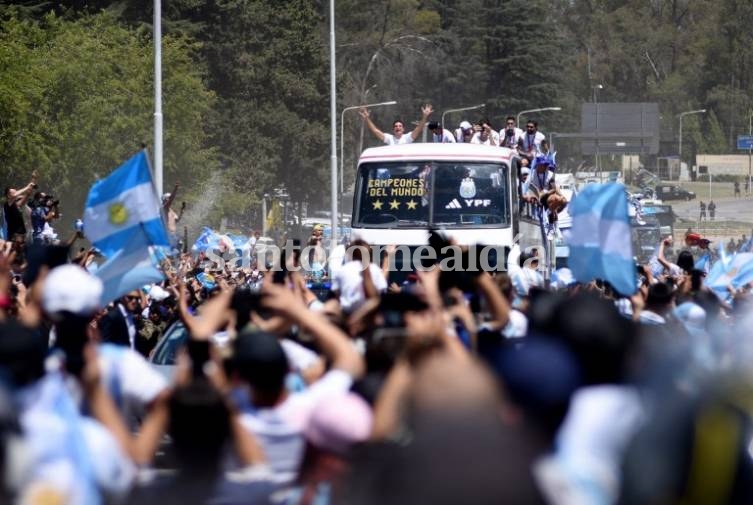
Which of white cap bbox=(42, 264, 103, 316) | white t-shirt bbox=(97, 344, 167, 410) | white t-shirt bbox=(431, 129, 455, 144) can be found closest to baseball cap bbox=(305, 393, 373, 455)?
white t-shirt bbox=(97, 344, 167, 410)

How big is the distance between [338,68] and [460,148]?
62.2m

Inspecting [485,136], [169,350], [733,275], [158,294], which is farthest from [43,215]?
[169,350]

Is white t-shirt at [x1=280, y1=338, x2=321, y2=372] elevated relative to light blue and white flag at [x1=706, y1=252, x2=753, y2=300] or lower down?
elevated

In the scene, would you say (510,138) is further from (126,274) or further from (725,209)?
(725,209)

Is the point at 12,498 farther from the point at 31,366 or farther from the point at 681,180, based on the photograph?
the point at 681,180

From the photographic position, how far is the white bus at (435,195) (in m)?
20.4

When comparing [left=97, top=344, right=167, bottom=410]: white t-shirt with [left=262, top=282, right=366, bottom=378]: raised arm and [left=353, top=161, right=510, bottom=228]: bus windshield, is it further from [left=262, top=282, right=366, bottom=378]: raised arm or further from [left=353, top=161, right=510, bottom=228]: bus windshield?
[left=353, top=161, right=510, bottom=228]: bus windshield

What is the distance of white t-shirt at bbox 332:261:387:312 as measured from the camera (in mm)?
11180

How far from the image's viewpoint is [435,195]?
67.5 feet

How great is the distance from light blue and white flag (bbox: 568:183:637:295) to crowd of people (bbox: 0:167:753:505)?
5.04m

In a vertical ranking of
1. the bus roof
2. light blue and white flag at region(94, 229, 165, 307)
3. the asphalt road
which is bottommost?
the asphalt road

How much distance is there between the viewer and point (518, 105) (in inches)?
3593

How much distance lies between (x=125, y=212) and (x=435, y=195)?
8498mm

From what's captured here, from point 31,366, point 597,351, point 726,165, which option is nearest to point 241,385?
point 31,366
